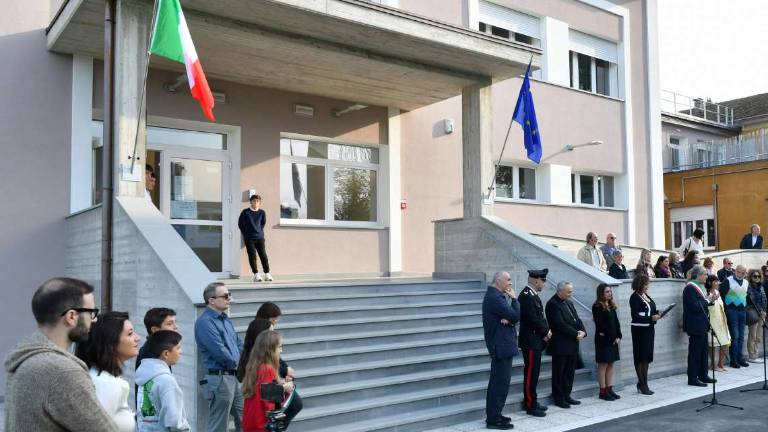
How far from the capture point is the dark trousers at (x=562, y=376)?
859 centimetres

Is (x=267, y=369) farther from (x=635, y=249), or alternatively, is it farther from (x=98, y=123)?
(x=635, y=249)

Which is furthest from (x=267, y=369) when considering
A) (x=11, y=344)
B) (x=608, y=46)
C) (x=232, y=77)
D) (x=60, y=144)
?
(x=608, y=46)

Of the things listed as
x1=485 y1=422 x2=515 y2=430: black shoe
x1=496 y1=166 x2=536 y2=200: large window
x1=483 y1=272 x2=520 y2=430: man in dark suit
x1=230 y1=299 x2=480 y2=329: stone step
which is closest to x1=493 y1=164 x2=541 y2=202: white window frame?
x1=496 y1=166 x2=536 y2=200: large window

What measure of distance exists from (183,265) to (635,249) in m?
13.2

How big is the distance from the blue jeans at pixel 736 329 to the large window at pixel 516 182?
5.76 metres

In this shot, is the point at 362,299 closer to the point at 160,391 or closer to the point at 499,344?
the point at 499,344

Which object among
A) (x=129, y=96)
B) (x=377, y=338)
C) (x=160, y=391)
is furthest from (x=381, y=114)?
(x=160, y=391)

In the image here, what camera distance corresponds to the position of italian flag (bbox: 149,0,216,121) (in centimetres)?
736

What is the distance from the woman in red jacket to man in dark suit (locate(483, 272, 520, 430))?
3146 millimetres

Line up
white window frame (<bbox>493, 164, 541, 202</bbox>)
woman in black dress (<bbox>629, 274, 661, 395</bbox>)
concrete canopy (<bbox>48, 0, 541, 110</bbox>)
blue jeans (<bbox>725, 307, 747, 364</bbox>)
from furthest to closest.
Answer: white window frame (<bbox>493, 164, 541, 202</bbox>) → blue jeans (<bbox>725, 307, 747, 364</bbox>) → woman in black dress (<bbox>629, 274, 661, 395</bbox>) → concrete canopy (<bbox>48, 0, 541, 110</bbox>)

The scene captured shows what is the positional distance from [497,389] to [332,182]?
6.89 meters

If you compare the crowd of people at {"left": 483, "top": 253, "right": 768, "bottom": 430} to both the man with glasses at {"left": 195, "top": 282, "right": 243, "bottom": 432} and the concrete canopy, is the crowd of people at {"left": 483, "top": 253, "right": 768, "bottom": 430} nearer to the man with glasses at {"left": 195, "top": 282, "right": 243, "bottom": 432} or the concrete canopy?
the man with glasses at {"left": 195, "top": 282, "right": 243, "bottom": 432}

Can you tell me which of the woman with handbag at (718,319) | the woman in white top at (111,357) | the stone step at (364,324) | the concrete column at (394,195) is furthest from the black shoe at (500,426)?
the concrete column at (394,195)

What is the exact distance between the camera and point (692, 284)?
413 inches
